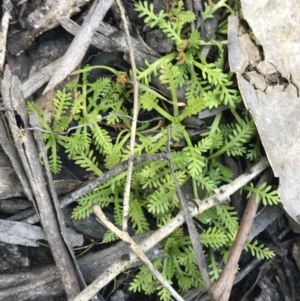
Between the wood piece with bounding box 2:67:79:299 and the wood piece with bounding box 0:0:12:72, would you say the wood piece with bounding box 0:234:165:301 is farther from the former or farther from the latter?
the wood piece with bounding box 0:0:12:72

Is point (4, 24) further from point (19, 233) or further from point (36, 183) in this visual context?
point (19, 233)

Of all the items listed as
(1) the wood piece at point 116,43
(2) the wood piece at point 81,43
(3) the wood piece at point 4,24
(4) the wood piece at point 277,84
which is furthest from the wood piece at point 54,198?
(4) the wood piece at point 277,84

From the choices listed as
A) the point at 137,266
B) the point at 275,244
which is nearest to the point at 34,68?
the point at 137,266

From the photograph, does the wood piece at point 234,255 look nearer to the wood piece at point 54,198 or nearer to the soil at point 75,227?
the soil at point 75,227

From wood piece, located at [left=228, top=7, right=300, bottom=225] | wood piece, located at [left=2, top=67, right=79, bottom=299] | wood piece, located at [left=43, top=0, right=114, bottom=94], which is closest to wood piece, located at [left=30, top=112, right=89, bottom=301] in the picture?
wood piece, located at [left=2, top=67, right=79, bottom=299]

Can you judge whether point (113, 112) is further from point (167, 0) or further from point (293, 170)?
point (293, 170)

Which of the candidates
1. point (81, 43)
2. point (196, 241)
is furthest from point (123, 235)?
point (81, 43)

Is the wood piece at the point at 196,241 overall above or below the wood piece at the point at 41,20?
below
